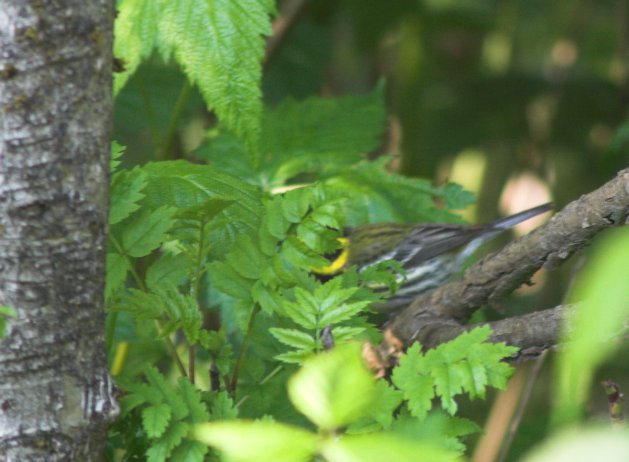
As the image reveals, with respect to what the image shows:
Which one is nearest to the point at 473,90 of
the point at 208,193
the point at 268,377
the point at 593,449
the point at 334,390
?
the point at 208,193

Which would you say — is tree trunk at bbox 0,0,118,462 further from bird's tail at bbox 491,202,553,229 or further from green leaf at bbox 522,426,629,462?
bird's tail at bbox 491,202,553,229

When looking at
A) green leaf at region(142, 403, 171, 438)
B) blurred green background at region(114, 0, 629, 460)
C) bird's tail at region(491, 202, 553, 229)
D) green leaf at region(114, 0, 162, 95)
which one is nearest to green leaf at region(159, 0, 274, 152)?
green leaf at region(114, 0, 162, 95)

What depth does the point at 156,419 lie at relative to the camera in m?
1.02

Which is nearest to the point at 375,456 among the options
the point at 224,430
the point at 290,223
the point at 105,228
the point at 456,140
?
the point at 224,430

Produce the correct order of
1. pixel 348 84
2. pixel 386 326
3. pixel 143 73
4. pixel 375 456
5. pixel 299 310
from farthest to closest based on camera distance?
pixel 348 84, pixel 143 73, pixel 386 326, pixel 299 310, pixel 375 456

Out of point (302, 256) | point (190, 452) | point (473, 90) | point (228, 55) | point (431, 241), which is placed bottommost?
point (190, 452)

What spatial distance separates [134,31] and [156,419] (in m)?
0.89

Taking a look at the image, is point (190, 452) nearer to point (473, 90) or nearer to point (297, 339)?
point (297, 339)

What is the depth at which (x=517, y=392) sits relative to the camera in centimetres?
300

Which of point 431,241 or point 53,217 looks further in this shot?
point 431,241

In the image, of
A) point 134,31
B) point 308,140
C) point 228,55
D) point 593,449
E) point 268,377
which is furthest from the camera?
point 308,140

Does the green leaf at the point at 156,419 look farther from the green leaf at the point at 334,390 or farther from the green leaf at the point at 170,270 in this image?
the green leaf at the point at 334,390

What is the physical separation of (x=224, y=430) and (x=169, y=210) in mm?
617

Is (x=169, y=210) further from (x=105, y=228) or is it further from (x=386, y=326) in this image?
(x=386, y=326)
